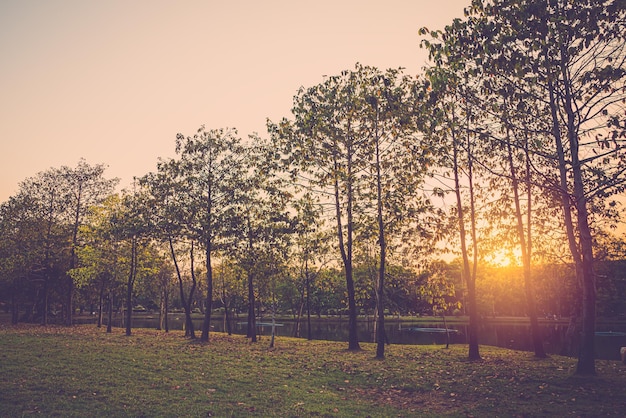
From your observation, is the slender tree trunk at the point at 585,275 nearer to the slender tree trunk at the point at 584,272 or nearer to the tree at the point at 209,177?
the slender tree trunk at the point at 584,272

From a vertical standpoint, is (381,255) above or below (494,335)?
above

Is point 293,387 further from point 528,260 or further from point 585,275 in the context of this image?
point 528,260

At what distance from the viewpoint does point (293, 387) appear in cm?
1584

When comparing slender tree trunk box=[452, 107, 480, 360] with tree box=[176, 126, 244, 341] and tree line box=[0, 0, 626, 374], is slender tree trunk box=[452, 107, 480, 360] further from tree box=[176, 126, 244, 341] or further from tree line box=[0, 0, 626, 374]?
tree box=[176, 126, 244, 341]

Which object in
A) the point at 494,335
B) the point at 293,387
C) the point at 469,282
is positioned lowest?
the point at 494,335

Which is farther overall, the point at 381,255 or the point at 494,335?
the point at 494,335

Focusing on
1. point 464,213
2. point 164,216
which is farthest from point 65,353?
point 464,213

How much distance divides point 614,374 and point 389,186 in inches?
564

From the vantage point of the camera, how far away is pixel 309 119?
23391 mm

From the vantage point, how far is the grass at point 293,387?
12.2 meters

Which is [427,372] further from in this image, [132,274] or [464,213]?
[132,274]

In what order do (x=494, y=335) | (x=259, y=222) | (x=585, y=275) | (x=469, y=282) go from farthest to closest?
(x=494, y=335) → (x=259, y=222) → (x=469, y=282) → (x=585, y=275)

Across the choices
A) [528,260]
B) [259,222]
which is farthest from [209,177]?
[528,260]

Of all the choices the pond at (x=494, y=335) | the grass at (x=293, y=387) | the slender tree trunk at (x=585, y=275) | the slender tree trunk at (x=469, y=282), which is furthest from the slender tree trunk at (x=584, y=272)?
the pond at (x=494, y=335)
